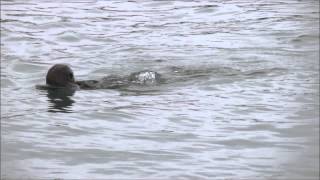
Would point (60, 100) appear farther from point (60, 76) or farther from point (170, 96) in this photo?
point (170, 96)

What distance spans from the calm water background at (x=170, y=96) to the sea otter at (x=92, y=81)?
22 cm

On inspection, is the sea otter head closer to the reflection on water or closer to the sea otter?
the sea otter

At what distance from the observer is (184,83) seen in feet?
33.9

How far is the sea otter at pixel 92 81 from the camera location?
32.7ft

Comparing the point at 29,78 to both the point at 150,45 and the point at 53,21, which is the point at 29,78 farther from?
the point at 53,21

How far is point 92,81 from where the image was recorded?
10367mm

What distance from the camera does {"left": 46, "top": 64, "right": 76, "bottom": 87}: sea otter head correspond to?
9.94 m

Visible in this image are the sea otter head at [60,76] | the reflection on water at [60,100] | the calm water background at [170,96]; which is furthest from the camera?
the sea otter head at [60,76]

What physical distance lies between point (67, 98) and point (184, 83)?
164 centimetres

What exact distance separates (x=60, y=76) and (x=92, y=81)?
55cm

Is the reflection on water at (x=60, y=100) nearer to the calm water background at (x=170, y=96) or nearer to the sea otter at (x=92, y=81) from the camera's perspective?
the calm water background at (x=170, y=96)

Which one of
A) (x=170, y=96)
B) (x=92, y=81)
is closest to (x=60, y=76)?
(x=92, y=81)

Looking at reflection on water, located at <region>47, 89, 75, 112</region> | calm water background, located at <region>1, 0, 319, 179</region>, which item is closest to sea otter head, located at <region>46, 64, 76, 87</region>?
reflection on water, located at <region>47, 89, 75, 112</region>

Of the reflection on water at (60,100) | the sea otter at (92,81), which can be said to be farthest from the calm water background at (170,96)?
Result: the sea otter at (92,81)
